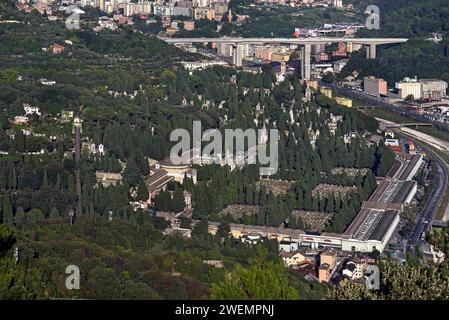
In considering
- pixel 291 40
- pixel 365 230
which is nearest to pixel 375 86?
pixel 291 40

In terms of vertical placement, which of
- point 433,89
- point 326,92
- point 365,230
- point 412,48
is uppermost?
point 412,48

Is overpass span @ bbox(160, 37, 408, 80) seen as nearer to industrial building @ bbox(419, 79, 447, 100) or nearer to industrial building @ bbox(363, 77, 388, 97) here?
industrial building @ bbox(363, 77, 388, 97)

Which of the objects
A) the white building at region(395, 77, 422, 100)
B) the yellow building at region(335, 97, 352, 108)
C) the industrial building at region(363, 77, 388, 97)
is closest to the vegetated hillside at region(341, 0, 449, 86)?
the industrial building at region(363, 77, 388, 97)

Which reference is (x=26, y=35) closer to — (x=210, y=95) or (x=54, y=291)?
→ (x=210, y=95)

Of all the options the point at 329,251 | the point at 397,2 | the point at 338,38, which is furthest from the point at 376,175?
the point at 397,2

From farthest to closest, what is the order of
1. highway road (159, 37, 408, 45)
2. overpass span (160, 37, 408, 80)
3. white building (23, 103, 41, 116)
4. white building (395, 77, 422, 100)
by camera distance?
1. highway road (159, 37, 408, 45)
2. overpass span (160, 37, 408, 80)
3. white building (395, 77, 422, 100)
4. white building (23, 103, 41, 116)

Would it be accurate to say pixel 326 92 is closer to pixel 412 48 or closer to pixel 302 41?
pixel 302 41

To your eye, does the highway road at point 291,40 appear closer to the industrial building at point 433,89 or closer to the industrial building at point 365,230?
the industrial building at point 433,89
